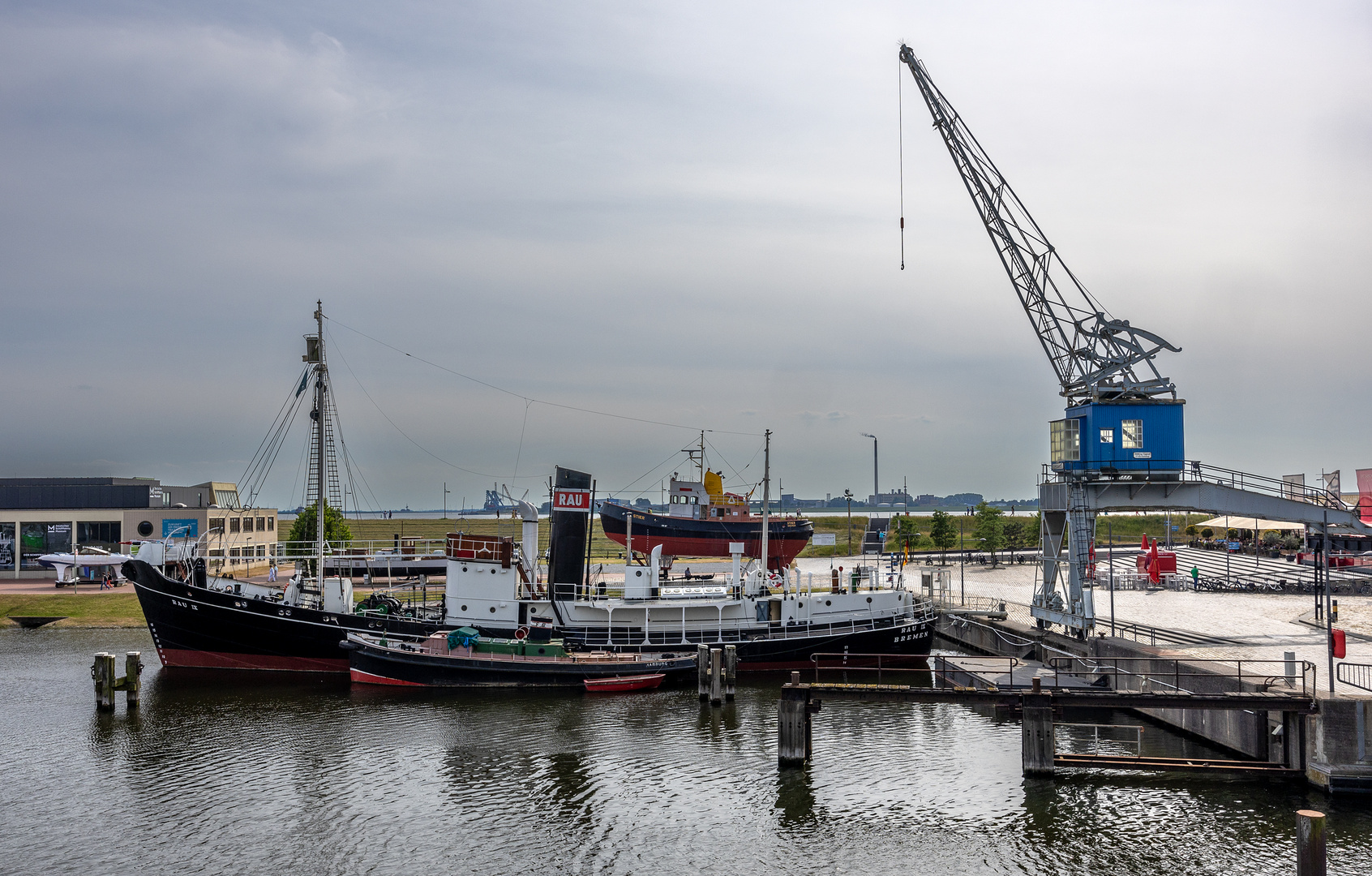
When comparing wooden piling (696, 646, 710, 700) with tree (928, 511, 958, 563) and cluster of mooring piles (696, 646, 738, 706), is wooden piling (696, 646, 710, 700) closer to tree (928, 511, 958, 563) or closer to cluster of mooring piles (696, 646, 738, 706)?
cluster of mooring piles (696, 646, 738, 706)

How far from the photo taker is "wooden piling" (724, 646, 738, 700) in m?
34.1

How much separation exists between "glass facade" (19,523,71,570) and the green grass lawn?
10.6 metres

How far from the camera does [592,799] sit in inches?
890

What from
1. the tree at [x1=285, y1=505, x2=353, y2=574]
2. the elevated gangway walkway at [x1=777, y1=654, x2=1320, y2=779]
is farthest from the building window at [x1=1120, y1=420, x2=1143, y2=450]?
the tree at [x1=285, y1=505, x2=353, y2=574]

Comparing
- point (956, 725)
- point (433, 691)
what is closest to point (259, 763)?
point (433, 691)

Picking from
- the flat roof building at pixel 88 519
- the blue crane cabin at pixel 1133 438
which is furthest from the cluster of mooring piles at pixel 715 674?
the flat roof building at pixel 88 519

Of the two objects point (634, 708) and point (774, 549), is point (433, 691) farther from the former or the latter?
point (774, 549)

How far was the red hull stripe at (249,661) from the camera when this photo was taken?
38.6 m

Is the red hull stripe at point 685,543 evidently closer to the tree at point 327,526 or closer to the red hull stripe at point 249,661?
the tree at point 327,526

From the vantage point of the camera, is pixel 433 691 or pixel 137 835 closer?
pixel 137 835

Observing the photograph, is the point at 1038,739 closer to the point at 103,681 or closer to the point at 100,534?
the point at 103,681

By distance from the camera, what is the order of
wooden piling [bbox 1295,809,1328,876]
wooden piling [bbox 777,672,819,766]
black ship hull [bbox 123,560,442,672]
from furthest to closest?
black ship hull [bbox 123,560,442,672]
wooden piling [bbox 777,672,819,766]
wooden piling [bbox 1295,809,1328,876]

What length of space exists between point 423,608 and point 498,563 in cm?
402

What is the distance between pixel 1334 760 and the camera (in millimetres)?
22094
